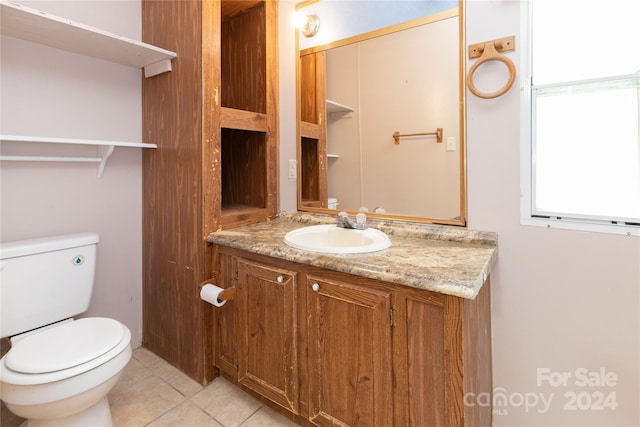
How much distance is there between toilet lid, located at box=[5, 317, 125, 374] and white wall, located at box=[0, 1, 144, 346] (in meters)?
0.49

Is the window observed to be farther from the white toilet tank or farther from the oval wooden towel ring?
the white toilet tank

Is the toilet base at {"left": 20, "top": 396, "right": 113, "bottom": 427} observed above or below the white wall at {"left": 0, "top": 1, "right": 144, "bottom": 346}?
below

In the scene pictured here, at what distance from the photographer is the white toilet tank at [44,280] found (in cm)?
135

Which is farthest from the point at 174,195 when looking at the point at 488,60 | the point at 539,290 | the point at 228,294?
the point at 539,290

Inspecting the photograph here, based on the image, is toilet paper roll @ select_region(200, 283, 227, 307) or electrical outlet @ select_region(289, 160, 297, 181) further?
electrical outlet @ select_region(289, 160, 297, 181)

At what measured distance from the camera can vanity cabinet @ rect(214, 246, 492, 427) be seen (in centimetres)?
98

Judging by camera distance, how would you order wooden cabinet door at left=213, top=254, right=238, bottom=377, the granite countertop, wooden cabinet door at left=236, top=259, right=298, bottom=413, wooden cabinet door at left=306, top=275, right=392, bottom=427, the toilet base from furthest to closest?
wooden cabinet door at left=213, top=254, right=238, bottom=377 < wooden cabinet door at left=236, top=259, right=298, bottom=413 < the toilet base < wooden cabinet door at left=306, top=275, right=392, bottom=427 < the granite countertop

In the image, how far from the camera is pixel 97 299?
184 cm

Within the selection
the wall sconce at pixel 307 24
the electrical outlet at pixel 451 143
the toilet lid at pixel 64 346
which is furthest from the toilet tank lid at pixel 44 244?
the electrical outlet at pixel 451 143

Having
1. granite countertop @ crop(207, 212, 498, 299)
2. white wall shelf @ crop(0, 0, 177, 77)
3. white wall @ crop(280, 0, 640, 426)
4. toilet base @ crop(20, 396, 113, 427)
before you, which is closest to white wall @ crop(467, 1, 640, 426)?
white wall @ crop(280, 0, 640, 426)

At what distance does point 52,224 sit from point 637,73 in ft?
8.49

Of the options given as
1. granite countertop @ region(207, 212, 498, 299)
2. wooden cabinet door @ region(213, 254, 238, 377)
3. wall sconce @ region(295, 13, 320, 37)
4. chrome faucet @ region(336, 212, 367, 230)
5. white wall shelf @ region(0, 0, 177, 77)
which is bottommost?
wooden cabinet door @ region(213, 254, 238, 377)

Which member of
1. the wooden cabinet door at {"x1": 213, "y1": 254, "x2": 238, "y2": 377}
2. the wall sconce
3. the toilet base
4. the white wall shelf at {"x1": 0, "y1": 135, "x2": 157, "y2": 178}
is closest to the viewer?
the toilet base

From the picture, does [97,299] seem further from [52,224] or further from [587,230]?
[587,230]
